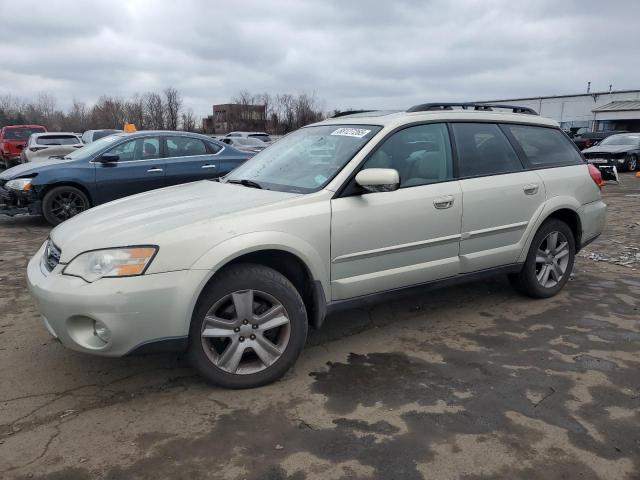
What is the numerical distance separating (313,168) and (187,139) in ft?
18.7

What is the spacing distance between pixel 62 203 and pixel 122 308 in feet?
20.3

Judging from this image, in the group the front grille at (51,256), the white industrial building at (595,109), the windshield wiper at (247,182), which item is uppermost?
the white industrial building at (595,109)

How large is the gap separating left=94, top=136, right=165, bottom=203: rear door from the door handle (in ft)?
18.7

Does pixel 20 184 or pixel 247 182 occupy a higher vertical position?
pixel 247 182

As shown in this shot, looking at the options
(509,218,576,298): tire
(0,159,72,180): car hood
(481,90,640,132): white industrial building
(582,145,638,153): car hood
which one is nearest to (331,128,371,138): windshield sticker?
(509,218,576,298): tire

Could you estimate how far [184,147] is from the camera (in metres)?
8.81

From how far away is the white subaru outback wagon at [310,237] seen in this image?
2.88 meters

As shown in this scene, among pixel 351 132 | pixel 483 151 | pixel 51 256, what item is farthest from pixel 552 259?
pixel 51 256

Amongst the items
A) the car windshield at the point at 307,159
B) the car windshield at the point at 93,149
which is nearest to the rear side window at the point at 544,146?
the car windshield at the point at 307,159

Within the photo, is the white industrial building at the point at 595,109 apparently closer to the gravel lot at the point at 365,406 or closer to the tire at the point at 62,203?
the tire at the point at 62,203

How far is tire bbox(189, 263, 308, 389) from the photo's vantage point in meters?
3.03

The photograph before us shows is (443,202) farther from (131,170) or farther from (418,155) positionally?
(131,170)

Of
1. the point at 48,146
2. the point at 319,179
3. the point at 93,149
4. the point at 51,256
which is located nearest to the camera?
the point at 51,256

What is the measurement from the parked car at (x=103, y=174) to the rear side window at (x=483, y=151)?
5.48m
